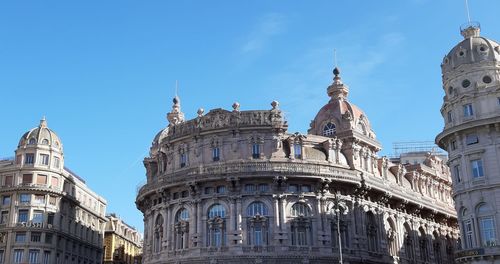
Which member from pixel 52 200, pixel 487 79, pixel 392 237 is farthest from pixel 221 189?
pixel 52 200

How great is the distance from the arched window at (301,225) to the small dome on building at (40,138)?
40.6 m

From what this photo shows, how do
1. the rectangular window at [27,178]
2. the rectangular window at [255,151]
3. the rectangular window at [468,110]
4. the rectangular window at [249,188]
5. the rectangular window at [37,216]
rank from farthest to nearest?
1. the rectangular window at [27,178]
2. the rectangular window at [37,216]
3. the rectangular window at [255,151]
4. the rectangular window at [249,188]
5. the rectangular window at [468,110]

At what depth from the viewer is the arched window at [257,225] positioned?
62.6 meters

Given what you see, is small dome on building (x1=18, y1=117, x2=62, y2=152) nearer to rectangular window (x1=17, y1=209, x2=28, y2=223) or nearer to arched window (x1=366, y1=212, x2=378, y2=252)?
rectangular window (x1=17, y1=209, x2=28, y2=223)

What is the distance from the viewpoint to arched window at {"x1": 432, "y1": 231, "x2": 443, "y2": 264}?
81625 millimetres

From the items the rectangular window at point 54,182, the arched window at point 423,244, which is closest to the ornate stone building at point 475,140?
the arched window at point 423,244

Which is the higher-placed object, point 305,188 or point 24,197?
point 24,197

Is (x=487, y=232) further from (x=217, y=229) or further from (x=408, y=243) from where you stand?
(x=217, y=229)

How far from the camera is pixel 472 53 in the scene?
5819 centimetres

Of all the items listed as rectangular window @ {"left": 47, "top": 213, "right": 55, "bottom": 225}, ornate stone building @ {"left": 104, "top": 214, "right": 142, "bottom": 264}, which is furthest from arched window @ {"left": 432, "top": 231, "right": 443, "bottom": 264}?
rectangular window @ {"left": 47, "top": 213, "right": 55, "bottom": 225}

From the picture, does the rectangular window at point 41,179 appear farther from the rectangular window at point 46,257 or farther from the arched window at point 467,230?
the arched window at point 467,230

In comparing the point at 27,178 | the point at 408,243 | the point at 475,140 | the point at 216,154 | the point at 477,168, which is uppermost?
the point at 27,178

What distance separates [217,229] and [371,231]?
1816cm

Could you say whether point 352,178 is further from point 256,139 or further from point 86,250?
point 86,250
